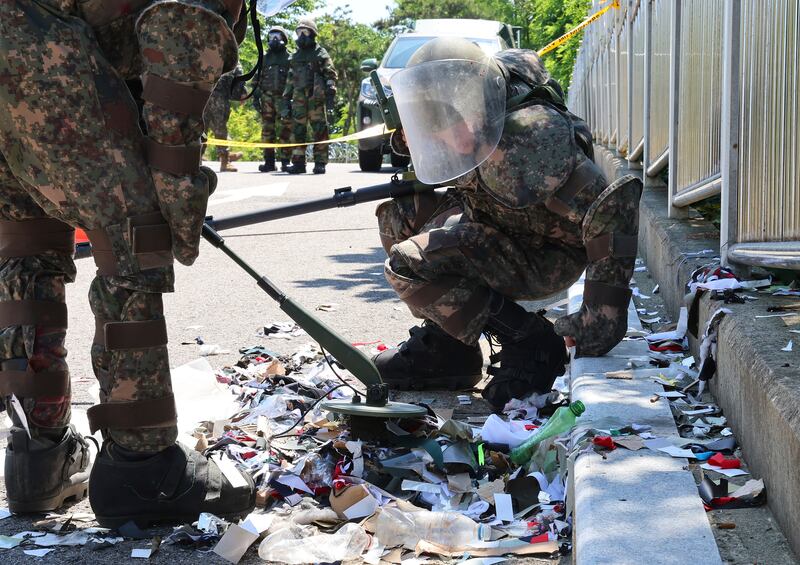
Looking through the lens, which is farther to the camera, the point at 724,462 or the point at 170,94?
the point at 170,94

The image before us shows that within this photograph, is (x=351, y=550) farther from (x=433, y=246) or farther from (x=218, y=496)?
(x=433, y=246)

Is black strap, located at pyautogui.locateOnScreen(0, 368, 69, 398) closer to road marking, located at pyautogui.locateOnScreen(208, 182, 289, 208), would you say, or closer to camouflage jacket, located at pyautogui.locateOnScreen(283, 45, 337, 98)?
road marking, located at pyautogui.locateOnScreen(208, 182, 289, 208)

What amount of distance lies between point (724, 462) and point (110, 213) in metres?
1.64

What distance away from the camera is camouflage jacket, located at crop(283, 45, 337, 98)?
17.2 metres

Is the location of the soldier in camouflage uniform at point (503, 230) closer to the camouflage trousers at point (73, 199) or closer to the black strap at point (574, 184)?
the black strap at point (574, 184)

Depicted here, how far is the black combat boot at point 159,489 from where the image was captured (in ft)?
9.12

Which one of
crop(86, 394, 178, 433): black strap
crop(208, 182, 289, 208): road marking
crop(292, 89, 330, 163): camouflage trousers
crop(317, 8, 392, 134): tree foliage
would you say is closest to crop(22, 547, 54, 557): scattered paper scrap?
crop(86, 394, 178, 433): black strap

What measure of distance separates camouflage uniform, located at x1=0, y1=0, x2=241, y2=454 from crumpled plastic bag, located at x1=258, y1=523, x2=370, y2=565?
0.43m

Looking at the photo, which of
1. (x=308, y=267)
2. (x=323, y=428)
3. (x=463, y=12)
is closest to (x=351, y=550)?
(x=323, y=428)

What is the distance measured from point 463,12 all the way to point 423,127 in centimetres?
6375

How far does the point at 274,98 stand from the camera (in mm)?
18297

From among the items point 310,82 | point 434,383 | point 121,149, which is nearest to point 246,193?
point 310,82

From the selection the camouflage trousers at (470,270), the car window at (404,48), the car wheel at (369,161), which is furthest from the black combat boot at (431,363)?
the car wheel at (369,161)

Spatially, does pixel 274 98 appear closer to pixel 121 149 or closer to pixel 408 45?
pixel 408 45
